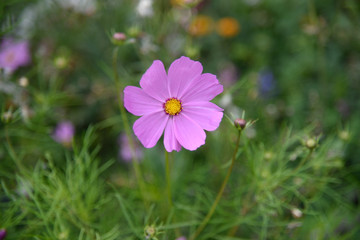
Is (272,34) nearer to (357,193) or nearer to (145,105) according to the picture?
(357,193)

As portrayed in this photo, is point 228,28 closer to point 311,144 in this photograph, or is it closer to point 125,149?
point 125,149

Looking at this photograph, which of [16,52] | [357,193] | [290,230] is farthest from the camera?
[16,52]

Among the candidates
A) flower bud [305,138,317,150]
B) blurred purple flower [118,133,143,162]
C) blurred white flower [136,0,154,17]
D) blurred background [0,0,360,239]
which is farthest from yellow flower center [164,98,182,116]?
blurred purple flower [118,133,143,162]

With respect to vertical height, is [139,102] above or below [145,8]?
below

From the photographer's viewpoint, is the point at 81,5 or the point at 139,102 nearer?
the point at 139,102

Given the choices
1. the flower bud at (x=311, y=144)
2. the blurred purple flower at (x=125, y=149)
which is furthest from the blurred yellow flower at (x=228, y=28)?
the flower bud at (x=311, y=144)

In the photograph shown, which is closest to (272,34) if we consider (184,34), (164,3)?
A: (184,34)

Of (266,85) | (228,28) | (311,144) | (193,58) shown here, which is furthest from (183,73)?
(228,28)
